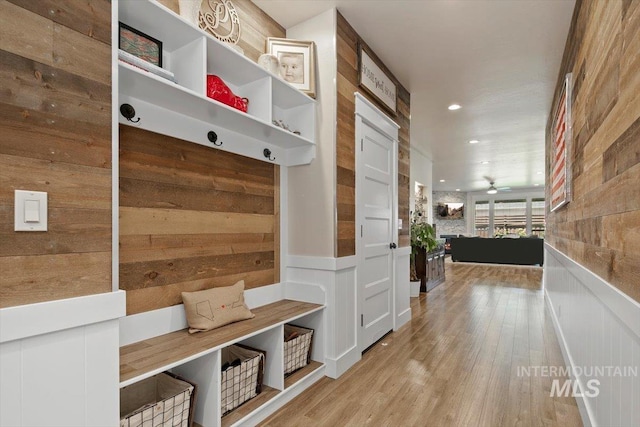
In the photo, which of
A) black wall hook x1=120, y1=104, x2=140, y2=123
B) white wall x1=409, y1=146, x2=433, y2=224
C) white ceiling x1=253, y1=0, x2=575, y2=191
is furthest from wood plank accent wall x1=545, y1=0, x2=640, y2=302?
white wall x1=409, y1=146, x2=433, y2=224

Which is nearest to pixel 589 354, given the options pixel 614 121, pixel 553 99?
pixel 614 121

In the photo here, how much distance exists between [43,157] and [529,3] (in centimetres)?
300

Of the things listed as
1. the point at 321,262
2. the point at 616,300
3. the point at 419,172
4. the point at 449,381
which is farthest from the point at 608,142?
the point at 419,172

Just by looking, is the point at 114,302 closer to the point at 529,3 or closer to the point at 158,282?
the point at 158,282

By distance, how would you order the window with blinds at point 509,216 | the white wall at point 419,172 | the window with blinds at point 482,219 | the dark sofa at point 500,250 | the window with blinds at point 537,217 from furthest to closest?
the window with blinds at point 482,219, the window with blinds at point 509,216, the window with blinds at point 537,217, the dark sofa at point 500,250, the white wall at point 419,172

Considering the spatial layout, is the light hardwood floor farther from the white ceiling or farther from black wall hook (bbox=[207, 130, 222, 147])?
the white ceiling

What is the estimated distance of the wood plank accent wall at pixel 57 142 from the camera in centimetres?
96

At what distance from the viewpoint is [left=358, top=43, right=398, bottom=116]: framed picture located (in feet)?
9.13

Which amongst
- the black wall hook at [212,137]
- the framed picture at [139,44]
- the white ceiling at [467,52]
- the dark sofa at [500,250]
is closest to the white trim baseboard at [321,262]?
the black wall hook at [212,137]

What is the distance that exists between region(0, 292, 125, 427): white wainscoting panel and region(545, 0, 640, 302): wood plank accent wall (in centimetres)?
176

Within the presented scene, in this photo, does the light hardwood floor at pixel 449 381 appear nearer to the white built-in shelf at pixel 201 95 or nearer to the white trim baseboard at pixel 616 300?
the white trim baseboard at pixel 616 300

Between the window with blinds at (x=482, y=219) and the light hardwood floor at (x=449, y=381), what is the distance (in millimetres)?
10722

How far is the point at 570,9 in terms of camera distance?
2.38 metres

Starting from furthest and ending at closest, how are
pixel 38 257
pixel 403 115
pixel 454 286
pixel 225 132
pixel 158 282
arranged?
pixel 454 286, pixel 403 115, pixel 225 132, pixel 158 282, pixel 38 257
